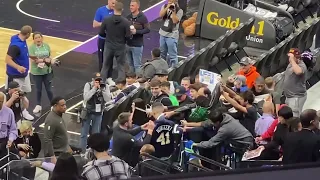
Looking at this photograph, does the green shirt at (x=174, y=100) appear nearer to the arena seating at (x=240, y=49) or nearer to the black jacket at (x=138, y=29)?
the arena seating at (x=240, y=49)

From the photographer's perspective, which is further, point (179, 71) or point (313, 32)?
point (313, 32)

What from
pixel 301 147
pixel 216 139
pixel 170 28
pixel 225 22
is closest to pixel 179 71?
pixel 170 28

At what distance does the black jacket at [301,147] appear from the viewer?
7055 millimetres

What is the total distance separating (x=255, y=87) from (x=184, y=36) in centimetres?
658

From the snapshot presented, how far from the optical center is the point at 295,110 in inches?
437

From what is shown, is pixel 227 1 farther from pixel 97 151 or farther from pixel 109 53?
pixel 97 151

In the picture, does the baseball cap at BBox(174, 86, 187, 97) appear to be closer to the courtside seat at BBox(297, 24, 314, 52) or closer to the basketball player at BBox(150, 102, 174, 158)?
the basketball player at BBox(150, 102, 174, 158)

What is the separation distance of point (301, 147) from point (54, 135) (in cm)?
326

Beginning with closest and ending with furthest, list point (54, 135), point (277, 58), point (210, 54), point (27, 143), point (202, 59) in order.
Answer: point (54, 135) → point (27, 143) → point (202, 59) → point (210, 54) → point (277, 58)

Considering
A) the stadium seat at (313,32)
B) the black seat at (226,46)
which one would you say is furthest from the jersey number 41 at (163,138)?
the stadium seat at (313,32)

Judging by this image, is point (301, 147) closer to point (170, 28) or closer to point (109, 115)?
point (109, 115)

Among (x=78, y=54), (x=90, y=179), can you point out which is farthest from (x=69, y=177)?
(x=78, y=54)

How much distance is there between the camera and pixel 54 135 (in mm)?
8711

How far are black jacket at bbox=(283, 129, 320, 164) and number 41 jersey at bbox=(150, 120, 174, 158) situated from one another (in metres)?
1.60
